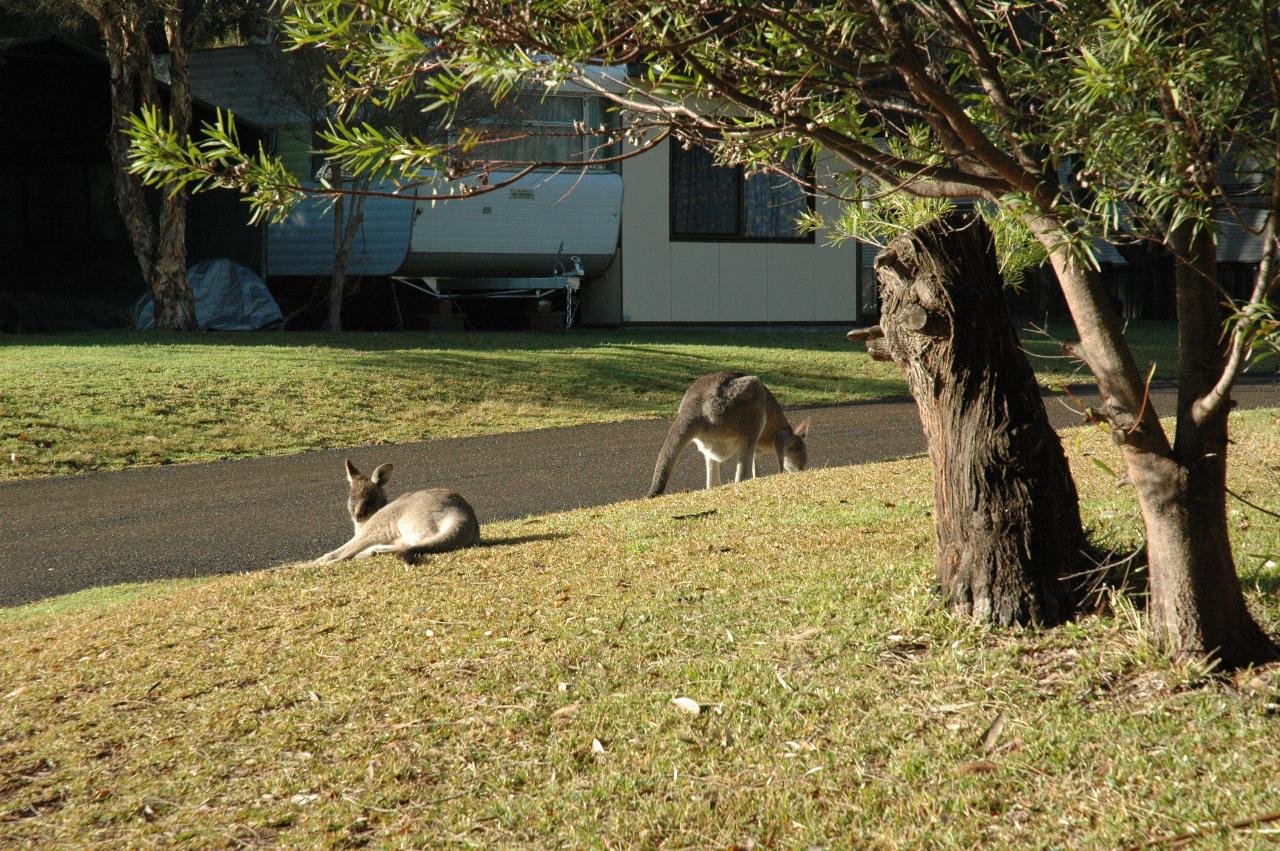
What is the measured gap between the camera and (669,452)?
10742mm

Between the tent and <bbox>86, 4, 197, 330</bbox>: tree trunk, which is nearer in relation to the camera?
<bbox>86, 4, 197, 330</bbox>: tree trunk

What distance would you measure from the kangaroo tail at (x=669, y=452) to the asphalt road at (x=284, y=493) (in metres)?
0.81

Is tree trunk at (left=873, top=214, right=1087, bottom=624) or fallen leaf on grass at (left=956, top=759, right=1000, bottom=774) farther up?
tree trunk at (left=873, top=214, right=1087, bottom=624)

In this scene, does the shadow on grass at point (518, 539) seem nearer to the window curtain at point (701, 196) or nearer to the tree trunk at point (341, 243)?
the tree trunk at point (341, 243)

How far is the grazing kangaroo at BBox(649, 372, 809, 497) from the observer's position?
35.6ft

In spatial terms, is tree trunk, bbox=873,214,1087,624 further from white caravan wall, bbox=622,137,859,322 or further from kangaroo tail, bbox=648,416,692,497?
white caravan wall, bbox=622,137,859,322

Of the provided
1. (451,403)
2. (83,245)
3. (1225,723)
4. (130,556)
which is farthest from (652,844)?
(83,245)

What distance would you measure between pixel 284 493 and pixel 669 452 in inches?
146

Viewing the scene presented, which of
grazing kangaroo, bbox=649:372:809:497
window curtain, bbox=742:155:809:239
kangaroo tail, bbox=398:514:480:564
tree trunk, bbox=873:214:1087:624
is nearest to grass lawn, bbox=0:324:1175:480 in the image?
grazing kangaroo, bbox=649:372:809:497

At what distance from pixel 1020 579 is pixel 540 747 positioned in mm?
2102

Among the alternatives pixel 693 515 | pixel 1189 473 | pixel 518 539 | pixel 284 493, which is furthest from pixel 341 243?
pixel 1189 473

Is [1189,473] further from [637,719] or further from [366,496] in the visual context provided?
[366,496]

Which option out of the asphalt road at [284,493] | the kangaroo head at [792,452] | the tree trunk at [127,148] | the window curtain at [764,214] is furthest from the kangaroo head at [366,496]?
the window curtain at [764,214]

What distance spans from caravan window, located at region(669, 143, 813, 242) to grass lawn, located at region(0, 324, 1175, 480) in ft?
13.9
